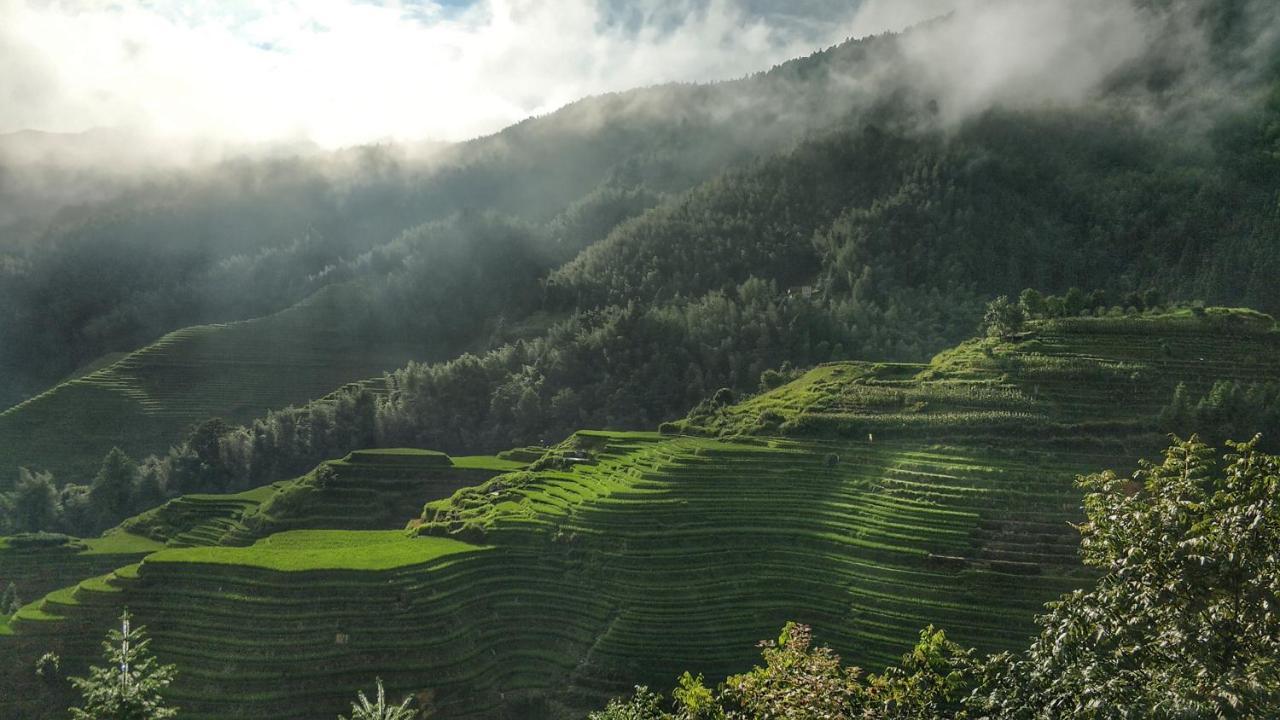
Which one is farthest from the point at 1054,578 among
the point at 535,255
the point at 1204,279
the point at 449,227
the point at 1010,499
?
the point at 449,227

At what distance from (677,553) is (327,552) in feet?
54.4

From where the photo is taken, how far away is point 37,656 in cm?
4134

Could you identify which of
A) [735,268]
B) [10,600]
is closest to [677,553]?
[10,600]

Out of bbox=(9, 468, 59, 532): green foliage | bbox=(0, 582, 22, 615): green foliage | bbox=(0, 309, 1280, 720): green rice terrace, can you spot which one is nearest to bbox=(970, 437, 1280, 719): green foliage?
bbox=(0, 309, 1280, 720): green rice terrace

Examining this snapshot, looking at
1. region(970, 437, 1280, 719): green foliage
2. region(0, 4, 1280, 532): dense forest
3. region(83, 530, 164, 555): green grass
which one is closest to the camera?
region(970, 437, 1280, 719): green foliage

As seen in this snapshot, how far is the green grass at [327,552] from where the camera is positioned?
43.1m

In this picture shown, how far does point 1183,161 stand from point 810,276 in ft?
163

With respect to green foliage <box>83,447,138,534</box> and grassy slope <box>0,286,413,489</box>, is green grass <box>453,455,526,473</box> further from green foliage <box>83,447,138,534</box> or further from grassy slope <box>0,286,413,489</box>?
grassy slope <box>0,286,413,489</box>

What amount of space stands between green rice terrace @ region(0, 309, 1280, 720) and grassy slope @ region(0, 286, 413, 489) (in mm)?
36592

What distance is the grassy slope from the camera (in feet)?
298

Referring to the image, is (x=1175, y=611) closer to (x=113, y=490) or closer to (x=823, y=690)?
(x=823, y=690)

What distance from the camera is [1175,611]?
15648 mm

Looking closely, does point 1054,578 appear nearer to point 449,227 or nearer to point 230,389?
point 230,389

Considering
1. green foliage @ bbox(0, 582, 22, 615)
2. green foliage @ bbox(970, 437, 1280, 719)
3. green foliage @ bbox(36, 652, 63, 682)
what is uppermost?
green foliage @ bbox(970, 437, 1280, 719)
